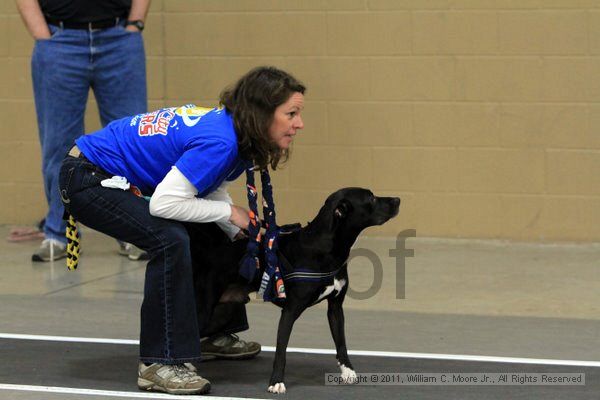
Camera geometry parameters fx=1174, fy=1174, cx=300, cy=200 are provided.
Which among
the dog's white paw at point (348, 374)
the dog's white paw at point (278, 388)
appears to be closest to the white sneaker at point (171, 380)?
the dog's white paw at point (278, 388)

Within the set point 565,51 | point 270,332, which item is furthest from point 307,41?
point 270,332

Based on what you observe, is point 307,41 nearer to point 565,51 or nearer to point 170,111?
point 565,51

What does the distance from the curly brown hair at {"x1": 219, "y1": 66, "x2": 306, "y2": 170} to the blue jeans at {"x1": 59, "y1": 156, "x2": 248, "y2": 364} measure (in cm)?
50

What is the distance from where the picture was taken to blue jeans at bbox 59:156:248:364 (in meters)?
5.26

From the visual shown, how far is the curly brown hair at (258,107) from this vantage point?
204 inches

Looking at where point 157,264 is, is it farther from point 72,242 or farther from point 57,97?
point 57,97

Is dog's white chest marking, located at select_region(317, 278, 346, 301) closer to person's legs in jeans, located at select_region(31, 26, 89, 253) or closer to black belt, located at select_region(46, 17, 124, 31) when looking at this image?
person's legs in jeans, located at select_region(31, 26, 89, 253)

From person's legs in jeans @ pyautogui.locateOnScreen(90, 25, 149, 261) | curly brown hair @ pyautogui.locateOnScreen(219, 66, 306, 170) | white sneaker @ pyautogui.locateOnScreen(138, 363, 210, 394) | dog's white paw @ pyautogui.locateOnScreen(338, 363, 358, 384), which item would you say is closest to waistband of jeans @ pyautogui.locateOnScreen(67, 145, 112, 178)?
curly brown hair @ pyautogui.locateOnScreen(219, 66, 306, 170)

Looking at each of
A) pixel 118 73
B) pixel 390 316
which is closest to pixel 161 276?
pixel 390 316

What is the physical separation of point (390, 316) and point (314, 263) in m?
1.73

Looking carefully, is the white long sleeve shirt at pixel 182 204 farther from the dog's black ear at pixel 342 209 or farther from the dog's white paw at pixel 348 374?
the dog's white paw at pixel 348 374

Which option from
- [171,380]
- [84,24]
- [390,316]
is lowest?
[390,316]

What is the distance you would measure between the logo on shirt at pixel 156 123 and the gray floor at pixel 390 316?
3.92 ft

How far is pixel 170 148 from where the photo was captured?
5297 mm
